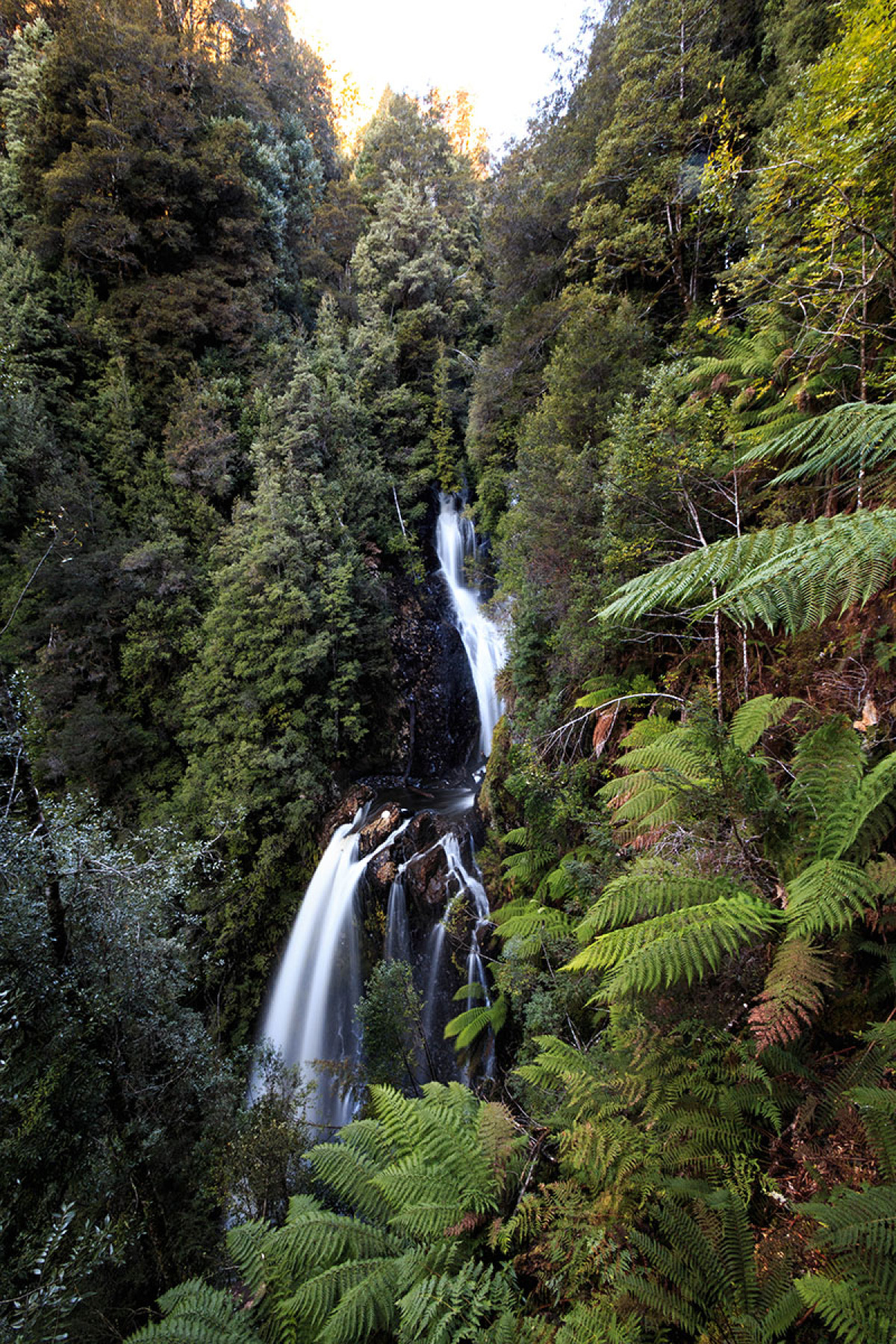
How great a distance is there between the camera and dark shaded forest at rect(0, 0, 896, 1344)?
1.93 metres

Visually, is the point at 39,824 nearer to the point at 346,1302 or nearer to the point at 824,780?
the point at 346,1302

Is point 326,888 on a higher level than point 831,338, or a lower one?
lower

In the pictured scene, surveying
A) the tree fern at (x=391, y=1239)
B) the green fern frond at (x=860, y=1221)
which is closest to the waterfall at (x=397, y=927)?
the tree fern at (x=391, y=1239)

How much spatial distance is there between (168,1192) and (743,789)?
6826mm

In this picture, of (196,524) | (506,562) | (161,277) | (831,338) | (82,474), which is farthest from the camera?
(161,277)

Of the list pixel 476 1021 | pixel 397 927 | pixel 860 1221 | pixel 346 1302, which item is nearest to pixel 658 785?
pixel 860 1221

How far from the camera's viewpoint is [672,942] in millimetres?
1813

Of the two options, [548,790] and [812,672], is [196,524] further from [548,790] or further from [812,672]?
[812,672]

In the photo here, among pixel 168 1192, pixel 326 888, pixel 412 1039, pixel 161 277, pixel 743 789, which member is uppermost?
A: pixel 161 277

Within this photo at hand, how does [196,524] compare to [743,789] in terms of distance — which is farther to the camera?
[196,524]

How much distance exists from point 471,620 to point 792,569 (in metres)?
13.6

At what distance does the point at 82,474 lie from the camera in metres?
12.9

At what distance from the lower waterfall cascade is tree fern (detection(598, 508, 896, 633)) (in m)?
6.74

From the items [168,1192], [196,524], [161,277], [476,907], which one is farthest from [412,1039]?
[161,277]
